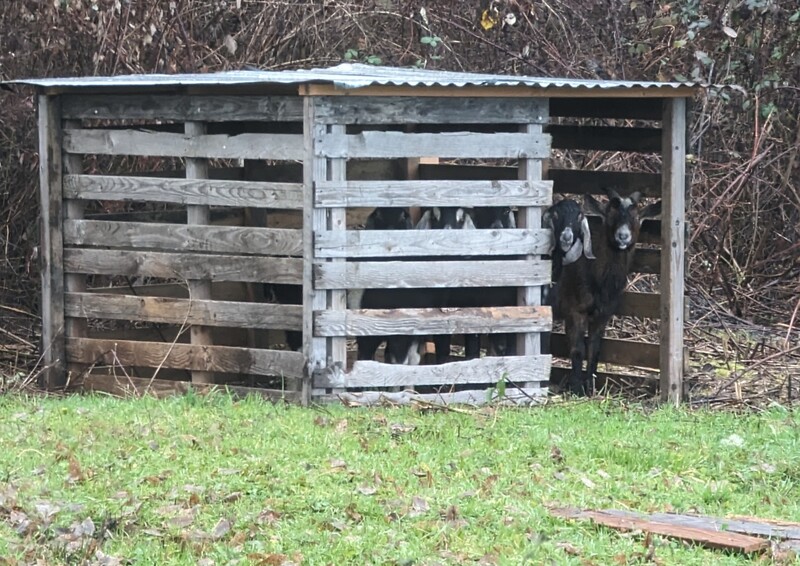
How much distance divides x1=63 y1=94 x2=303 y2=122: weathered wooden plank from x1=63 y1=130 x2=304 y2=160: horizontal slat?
0.48ft

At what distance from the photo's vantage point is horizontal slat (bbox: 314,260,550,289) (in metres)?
8.91

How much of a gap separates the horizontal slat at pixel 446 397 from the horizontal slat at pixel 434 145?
65.5 inches

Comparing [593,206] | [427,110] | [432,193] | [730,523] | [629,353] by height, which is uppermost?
[427,110]

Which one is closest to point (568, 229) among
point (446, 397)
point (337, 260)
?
point (446, 397)

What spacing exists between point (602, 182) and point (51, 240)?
456 centimetres

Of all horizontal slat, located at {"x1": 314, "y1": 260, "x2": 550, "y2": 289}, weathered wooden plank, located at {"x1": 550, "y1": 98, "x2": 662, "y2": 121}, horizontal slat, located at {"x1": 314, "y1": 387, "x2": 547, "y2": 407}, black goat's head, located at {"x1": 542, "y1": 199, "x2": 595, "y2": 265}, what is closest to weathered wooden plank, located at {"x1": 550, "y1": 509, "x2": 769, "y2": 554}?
horizontal slat, located at {"x1": 314, "y1": 387, "x2": 547, "y2": 407}

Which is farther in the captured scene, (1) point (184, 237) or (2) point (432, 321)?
(1) point (184, 237)

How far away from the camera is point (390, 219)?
9.82 metres

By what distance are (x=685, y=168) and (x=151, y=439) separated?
15.6 ft

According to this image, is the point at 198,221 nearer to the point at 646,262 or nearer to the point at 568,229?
the point at 568,229

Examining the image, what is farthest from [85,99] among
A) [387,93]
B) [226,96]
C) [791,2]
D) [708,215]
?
[791,2]

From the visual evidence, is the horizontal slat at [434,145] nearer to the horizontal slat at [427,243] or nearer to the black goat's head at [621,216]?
the horizontal slat at [427,243]

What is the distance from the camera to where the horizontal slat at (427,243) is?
890 cm

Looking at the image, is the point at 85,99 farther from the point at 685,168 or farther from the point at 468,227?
the point at 685,168
